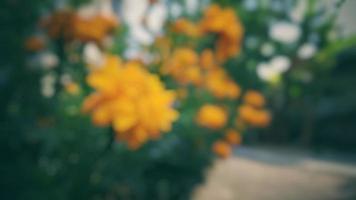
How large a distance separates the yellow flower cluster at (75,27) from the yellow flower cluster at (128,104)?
13.1 inches

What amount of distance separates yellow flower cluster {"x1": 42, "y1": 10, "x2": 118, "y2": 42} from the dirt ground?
0.82 meters

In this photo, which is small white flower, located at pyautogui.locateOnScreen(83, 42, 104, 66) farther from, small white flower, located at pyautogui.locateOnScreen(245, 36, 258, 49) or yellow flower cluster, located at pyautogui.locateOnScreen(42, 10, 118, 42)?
small white flower, located at pyautogui.locateOnScreen(245, 36, 258, 49)

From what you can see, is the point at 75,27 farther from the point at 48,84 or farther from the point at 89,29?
the point at 48,84

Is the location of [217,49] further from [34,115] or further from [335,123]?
[335,123]

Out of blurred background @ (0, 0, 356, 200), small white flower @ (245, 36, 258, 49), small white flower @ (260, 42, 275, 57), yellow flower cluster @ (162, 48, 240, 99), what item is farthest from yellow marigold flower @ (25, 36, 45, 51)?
small white flower @ (260, 42, 275, 57)

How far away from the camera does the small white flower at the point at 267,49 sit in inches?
128

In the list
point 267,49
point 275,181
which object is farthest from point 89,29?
point 267,49

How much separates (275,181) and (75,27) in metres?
1.42

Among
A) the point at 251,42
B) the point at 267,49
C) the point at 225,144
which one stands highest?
Answer: the point at 267,49

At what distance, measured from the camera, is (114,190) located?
1193mm

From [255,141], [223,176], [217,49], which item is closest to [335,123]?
[255,141]

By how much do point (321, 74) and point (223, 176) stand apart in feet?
9.33

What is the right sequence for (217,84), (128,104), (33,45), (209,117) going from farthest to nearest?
(217,84) < (209,117) < (33,45) < (128,104)

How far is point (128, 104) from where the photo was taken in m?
0.72
